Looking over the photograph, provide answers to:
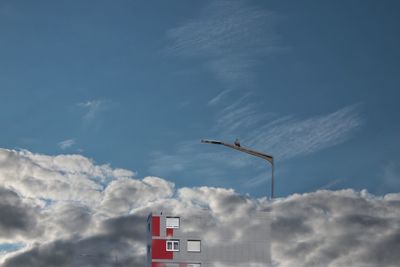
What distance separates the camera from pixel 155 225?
129m

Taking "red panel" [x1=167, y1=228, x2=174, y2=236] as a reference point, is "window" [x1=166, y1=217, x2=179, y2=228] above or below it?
above

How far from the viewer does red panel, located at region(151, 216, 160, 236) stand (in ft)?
424

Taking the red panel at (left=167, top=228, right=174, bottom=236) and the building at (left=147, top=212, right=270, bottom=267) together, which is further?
the red panel at (left=167, top=228, right=174, bottom=236)

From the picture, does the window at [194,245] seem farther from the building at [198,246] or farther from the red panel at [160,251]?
the red panel at [160,251]

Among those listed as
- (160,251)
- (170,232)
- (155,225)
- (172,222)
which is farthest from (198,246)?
(155,225)

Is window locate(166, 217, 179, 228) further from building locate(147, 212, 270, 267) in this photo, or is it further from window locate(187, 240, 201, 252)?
window locate(187, 240, 201, 252)

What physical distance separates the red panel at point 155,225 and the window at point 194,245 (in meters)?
4.30

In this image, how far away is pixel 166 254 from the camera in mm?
128125

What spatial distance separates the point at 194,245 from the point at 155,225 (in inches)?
224

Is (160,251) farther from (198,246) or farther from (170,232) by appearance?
(198,246)

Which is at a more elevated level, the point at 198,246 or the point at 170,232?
the point at 170,232

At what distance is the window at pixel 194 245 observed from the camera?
419ft

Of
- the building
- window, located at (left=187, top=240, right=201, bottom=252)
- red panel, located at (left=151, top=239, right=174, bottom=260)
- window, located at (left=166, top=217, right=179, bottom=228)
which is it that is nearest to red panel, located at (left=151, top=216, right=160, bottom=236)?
the building

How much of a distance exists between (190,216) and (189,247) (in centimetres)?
384
